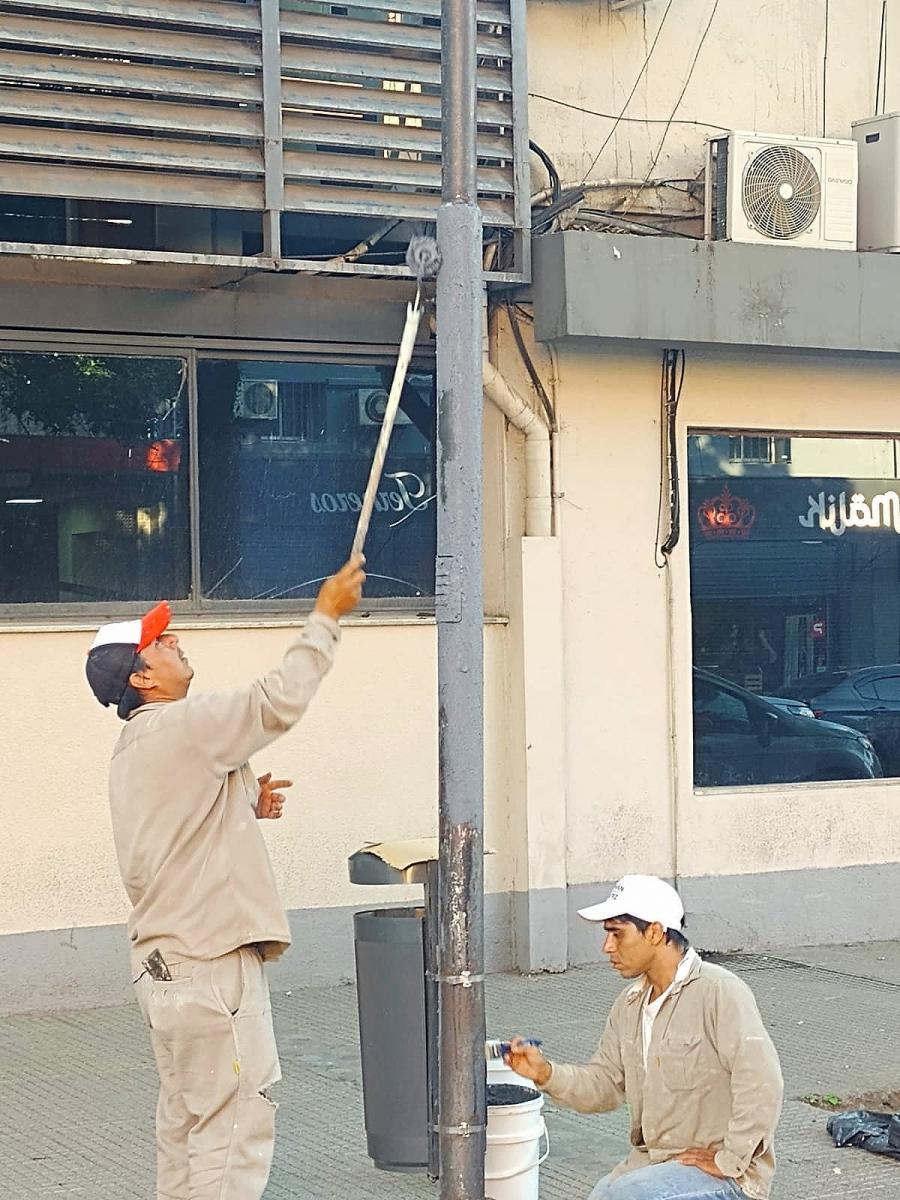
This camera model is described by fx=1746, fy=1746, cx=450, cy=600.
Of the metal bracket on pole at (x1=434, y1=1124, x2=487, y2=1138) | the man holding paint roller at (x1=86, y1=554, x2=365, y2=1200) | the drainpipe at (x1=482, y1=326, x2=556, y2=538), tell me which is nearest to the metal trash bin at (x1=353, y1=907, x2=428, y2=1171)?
the metal bracket on pole at (x1=434, y1=1124, x2=487, y2=1138)

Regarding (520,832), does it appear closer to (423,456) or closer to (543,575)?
(543,575)

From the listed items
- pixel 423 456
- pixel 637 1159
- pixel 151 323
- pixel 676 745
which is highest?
pixel 151 323

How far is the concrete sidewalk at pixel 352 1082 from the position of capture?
636 centimetres

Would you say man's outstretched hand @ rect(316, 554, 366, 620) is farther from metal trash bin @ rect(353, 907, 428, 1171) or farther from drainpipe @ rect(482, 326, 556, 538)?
drainpipe @ rect(482, 326, 556, 538)

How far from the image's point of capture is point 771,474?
A: 1060cm

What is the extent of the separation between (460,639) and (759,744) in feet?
17.7

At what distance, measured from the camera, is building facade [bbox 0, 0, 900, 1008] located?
28.4ft

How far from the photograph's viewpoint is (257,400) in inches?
376

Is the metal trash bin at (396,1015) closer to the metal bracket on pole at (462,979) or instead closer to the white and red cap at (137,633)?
the metal bracket on pole at (462,979)

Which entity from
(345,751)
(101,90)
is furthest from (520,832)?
(101,90)

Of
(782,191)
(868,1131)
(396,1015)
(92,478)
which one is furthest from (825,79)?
(396,1015)

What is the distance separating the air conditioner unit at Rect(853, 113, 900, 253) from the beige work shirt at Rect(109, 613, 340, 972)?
661 cm

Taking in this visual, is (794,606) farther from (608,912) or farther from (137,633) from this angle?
(137,633)

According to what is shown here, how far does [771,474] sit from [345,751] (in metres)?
3.21
